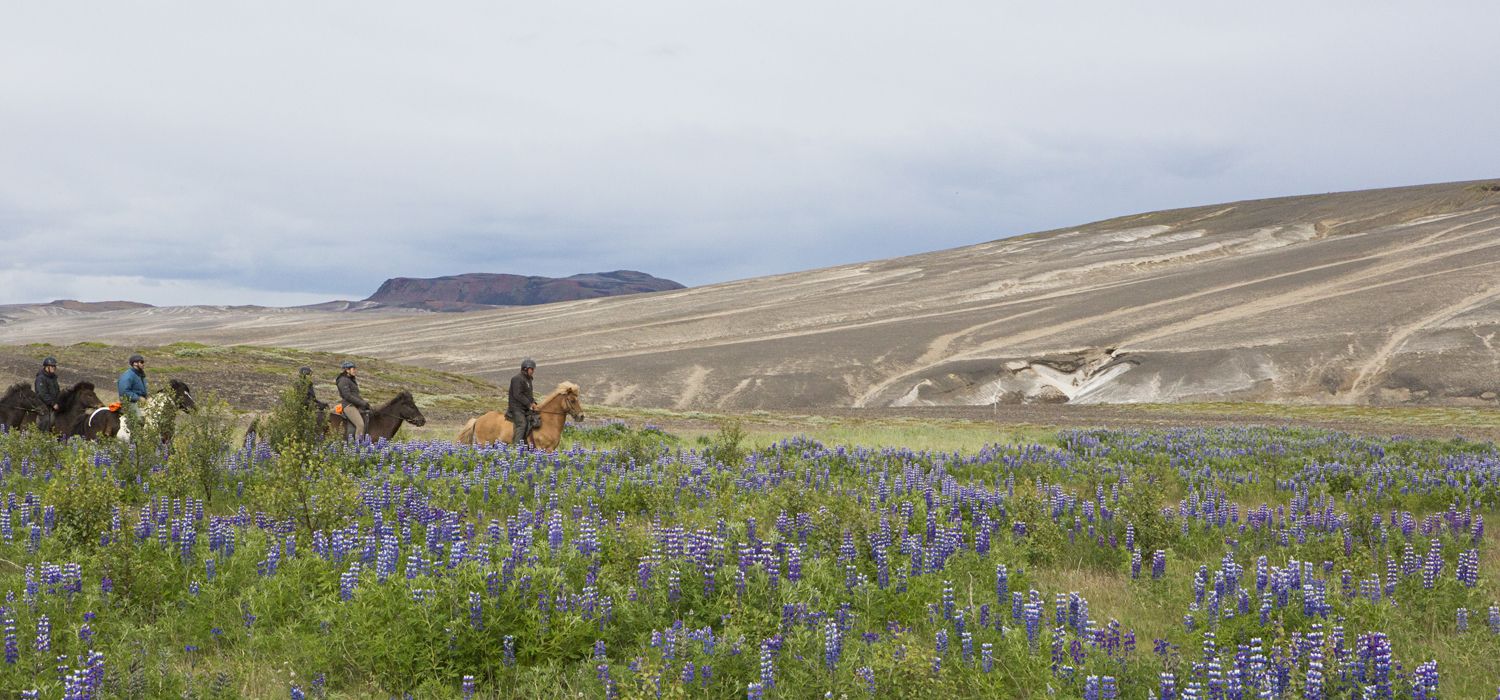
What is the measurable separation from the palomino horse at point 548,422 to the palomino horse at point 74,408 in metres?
7.93

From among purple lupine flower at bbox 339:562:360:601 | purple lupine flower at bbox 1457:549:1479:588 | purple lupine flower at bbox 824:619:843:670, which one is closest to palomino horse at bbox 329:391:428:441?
purple lupine flower at bbox 339:562:360:601

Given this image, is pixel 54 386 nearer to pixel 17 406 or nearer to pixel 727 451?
pixel 17 406

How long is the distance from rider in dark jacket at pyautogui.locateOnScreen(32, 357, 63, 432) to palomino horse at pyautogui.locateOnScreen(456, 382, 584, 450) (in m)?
8.49

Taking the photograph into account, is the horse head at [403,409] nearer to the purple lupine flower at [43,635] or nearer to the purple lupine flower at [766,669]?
the purple lupine flower at [43,635]

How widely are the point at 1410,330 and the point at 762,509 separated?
77545mm

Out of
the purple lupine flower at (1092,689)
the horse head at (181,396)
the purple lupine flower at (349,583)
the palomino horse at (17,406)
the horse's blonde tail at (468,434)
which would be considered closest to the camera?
the purple lupine flower at (1092,689)

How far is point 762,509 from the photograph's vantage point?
1155 centimetres

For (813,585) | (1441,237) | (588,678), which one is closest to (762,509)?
(813,585)

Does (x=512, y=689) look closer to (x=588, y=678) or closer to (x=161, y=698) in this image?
(x=588, y=678)

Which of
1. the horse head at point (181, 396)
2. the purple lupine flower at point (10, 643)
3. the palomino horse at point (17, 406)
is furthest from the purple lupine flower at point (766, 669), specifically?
the palomino horse at point (17, 406)

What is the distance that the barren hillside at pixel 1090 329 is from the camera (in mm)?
65812

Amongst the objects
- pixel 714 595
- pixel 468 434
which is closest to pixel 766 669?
pixel 714 595

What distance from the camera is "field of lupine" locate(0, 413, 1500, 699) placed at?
6.13m

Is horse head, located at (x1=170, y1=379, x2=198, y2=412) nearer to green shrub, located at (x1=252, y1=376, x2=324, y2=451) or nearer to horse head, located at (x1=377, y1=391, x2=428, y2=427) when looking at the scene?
green shrub, located at (x1=252, y1=376, x2=324, y2=451)
